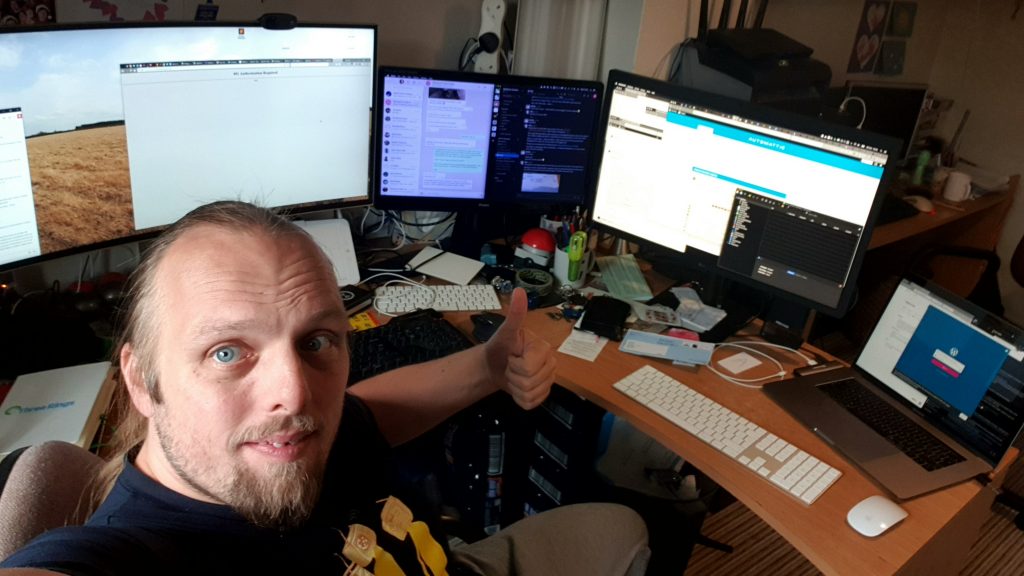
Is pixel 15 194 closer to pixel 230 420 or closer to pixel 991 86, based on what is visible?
pixel 230 420

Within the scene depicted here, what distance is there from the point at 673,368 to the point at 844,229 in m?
0.47

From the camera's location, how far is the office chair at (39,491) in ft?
2.96

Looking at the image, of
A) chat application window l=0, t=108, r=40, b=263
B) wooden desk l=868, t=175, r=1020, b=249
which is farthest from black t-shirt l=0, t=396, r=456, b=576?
wooden desk l=868, t=175, r=1020, b=249

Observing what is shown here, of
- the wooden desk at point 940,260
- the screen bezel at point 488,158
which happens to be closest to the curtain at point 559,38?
the screen bezel at point 488,158

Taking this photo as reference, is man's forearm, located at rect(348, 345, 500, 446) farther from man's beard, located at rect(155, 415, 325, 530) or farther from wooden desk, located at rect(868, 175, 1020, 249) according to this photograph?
wooden desk, located at rect(868, 175, 1020, 249)

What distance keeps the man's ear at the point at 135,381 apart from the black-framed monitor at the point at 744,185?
124 cm

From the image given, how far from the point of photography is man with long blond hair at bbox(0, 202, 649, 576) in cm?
90

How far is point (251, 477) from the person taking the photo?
91 cm

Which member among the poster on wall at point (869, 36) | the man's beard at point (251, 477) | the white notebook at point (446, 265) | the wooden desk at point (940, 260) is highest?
the poster on wall at point (869, 36)

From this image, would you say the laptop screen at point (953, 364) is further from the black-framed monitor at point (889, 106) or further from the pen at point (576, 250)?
the black-framed monitor at point (889, 106)

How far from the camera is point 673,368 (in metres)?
1.65

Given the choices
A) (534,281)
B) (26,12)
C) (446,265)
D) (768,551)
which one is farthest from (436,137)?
(768,551)

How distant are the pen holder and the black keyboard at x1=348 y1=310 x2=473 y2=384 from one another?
369mm

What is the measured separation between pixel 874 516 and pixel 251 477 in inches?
39.2
